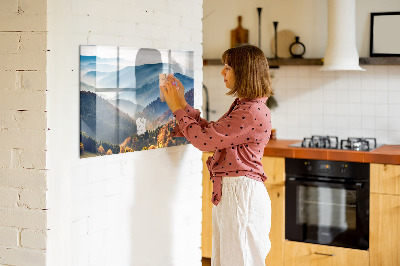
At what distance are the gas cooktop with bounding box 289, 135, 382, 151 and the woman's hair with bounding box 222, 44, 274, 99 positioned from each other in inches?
67.9

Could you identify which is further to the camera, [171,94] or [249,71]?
[171,94]

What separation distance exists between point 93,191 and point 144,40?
76 cm

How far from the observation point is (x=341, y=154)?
13.6 feet

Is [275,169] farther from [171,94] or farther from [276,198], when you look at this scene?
[171,94]

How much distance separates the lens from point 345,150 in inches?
164

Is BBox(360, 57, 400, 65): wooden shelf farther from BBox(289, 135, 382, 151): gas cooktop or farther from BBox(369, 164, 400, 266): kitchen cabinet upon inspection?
BBox(369, 164, 400, 266): kitchen cabinet

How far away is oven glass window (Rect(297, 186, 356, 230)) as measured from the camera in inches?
166

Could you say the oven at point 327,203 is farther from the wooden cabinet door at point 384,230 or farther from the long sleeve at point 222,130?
the long sleeve at point 222,130

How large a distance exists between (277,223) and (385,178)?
867 mm

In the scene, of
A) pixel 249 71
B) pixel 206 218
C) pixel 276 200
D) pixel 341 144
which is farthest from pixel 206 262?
pixel 249 71

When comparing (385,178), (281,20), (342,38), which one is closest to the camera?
(385,178)

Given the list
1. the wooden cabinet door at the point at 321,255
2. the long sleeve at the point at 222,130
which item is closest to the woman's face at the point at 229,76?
the long sleeve at the point at 222,130

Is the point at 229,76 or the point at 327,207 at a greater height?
the point at 229,76

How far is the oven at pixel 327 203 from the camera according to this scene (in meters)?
4.14
